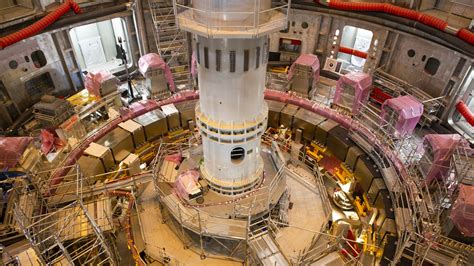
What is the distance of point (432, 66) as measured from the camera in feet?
65.7

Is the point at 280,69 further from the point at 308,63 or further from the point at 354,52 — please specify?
the point at 354,52

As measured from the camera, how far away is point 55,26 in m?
19.7

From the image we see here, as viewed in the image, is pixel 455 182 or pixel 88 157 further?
pixel 88 157

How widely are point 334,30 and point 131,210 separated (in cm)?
1852

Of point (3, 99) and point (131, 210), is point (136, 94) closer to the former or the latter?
point (3, 99)

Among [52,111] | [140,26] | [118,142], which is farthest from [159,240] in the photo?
[140,26]

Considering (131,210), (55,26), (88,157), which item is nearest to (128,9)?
(55,26)

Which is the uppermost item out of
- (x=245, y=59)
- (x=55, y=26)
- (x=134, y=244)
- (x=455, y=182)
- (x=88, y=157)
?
(x=245, y=59)

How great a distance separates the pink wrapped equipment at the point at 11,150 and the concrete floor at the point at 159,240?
16.4 feet

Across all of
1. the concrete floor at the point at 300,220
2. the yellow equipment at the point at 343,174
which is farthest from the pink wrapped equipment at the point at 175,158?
the yellow equipment at the point at 343,174

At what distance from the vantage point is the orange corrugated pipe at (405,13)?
56.9 ft

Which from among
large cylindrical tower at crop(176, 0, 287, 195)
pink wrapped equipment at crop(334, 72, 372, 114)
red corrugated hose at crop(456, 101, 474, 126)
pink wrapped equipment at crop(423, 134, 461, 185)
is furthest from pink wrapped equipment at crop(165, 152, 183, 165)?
red corrugated hose at crop(456, 101, 474, 126)

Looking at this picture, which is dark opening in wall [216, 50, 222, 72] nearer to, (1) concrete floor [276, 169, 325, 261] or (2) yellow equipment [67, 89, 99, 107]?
(1) concrete floor [276, 169, 325, 261]

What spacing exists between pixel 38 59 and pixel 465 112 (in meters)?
25.6
